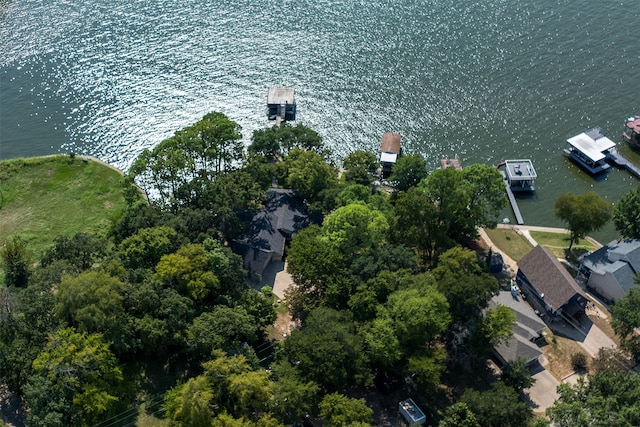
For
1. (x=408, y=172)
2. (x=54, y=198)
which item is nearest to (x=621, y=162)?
(x=408, y=172)

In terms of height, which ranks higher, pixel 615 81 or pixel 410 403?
pixel 615 81

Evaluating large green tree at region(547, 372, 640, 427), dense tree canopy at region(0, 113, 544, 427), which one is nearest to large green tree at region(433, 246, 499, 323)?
dense tree canopy at region(0, 113, 544, 427)

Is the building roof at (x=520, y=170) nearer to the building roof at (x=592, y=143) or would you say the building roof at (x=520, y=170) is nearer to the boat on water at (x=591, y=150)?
the boat on water at (x=591, y=150)

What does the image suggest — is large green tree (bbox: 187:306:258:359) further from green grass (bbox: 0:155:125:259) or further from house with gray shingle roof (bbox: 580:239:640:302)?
house with gray shingle roof (bbox: 580:239:640:302)

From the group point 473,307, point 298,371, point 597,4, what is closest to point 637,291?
point 473,307

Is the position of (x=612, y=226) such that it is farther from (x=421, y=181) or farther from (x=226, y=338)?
(x=226, y=338)

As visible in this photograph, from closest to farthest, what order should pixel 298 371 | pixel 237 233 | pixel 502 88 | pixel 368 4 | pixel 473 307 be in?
1. pixel 298 371
2. pixel 473 307
3. pixel 237 233
4. pixel 502 88
5. pixel 368 4
